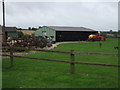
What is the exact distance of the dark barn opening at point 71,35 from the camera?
149 feet

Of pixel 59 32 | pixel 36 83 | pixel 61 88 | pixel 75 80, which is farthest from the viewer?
pixel 59 32

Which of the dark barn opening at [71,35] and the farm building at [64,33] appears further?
the dark barn opening at [71,35]

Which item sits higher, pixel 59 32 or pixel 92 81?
pixel 59 32

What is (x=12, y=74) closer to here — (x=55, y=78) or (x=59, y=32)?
(x=55, y=78)

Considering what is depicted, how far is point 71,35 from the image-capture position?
47.2 metres

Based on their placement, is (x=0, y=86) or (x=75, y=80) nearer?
(x=0, y=86)

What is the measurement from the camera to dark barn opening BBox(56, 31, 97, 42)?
4546 centimetres

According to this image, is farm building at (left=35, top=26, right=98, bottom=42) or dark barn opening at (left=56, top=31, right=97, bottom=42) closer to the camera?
farm building at (left=35, top=26, right=98, bottom=42)

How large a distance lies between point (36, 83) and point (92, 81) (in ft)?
5.99

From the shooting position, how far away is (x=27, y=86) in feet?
20.8

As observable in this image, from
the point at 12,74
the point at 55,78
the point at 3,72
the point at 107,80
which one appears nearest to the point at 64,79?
the point at 55,78

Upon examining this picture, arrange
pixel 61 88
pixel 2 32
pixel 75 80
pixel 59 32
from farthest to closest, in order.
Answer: pixel 59 32 < pixel 2 32 < pixel 75 80 < pixel 61 88

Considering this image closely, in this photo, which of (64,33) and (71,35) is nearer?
(64,33)

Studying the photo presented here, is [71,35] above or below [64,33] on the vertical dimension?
below
